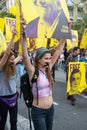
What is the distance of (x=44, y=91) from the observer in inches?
165

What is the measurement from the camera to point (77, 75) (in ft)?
29.1

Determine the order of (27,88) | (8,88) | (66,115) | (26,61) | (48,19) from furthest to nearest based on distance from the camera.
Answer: (66,115)
(8,88)
(48,19)
(27,88)
(26,61)

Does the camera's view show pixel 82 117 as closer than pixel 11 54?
No

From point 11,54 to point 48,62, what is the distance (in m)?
0.79

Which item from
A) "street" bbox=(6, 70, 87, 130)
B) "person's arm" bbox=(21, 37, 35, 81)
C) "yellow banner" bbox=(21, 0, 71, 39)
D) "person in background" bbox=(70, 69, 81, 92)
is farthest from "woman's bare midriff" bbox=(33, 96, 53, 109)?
"person in background" bbox=(70, 69, 81, 92)

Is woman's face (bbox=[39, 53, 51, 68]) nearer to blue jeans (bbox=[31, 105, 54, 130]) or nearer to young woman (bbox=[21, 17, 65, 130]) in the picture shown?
young woman (bbox=[21, 17, 65, 130])

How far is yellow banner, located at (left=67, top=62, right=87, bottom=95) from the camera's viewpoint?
8734mm

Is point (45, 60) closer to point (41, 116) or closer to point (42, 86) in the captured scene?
point (42, 86)

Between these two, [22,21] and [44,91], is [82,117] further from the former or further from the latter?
[22,21]

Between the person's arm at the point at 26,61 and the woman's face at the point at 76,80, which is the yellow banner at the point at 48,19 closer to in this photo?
the person's arm at the point at 26,61

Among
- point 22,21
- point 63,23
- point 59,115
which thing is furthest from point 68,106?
point 22,21

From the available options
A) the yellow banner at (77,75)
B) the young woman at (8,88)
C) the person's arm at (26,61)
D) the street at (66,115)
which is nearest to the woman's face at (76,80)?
the yellow banner at (77,75)

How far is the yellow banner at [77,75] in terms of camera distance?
8.73m

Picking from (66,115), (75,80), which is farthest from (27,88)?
(75,80)
